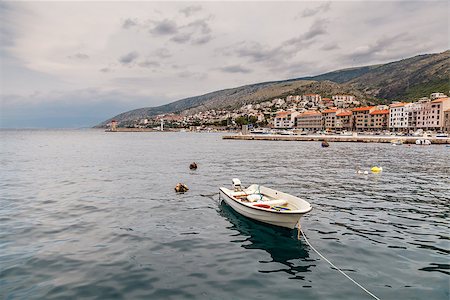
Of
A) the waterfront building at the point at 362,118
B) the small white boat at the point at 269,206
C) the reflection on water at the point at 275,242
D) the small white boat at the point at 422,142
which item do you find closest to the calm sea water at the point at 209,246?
the reflection on water at the point at 275,242

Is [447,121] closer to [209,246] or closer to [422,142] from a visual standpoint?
[422,142]

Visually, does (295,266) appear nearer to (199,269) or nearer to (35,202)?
(199,269)

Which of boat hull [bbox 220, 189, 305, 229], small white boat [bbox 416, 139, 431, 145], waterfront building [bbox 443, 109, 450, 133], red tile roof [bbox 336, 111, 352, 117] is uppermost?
red tile roof [bbox 336, 111, 352, 117]

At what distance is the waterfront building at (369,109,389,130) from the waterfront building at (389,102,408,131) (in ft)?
16.0

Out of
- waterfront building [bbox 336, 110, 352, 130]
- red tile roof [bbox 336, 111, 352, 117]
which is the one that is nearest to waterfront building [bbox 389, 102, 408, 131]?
red tile roof [bbox 336, 111, 352, 117]

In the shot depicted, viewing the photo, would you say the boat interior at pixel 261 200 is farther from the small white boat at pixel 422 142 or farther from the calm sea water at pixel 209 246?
the small white boat at pixel 422 142

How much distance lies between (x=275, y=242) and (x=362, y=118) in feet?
629

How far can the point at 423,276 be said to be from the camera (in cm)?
1117

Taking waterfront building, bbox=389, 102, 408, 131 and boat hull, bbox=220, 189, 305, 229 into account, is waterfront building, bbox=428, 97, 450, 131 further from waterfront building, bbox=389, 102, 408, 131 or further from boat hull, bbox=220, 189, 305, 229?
boat hull, bbox=220, 189, 305, 229

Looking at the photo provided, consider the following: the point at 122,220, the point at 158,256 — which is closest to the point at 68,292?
the point at 158,256

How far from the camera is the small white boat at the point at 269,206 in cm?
1496

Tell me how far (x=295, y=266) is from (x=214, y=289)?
365 cm

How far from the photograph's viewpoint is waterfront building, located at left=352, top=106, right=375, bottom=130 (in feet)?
603

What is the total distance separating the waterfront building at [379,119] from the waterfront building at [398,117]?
16.0 ft
